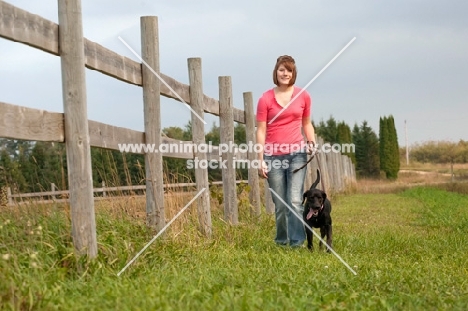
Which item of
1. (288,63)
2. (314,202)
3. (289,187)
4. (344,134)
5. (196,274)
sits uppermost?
(344,134)

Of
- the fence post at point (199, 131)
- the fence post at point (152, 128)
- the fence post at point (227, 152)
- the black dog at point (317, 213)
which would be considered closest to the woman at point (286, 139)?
the black dog at point (317, 213)

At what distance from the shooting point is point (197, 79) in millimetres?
9289

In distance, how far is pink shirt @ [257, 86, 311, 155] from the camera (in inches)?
326

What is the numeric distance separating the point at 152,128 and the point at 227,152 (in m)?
3.20

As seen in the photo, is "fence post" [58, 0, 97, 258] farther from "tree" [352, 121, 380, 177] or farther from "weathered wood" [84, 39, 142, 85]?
"tree" [352, 121, 380, 177]

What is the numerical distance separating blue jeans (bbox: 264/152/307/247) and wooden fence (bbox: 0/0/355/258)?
0.98 metres

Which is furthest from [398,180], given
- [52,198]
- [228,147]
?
[52,198]

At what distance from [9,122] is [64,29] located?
1.04 meters

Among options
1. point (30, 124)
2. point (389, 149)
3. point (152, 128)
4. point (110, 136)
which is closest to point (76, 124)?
point (30, 124)

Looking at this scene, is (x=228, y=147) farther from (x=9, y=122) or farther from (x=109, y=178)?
(x=9, y=122)

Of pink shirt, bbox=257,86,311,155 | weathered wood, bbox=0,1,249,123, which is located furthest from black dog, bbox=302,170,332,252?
weathered wood, bbox=0,1,249,123

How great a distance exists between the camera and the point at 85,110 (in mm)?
5738

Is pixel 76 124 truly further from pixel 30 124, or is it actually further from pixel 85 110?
pixel 30 124

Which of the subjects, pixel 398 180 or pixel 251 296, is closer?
pixel 251 296
